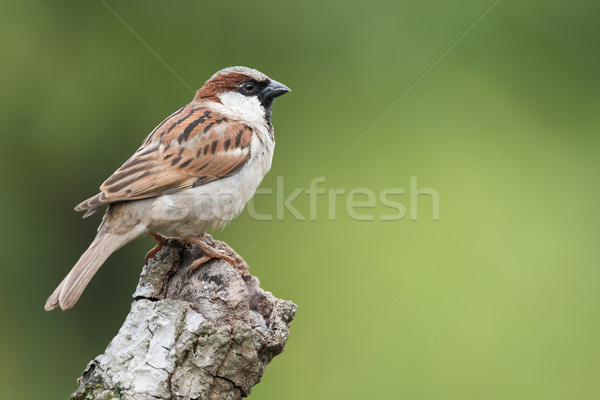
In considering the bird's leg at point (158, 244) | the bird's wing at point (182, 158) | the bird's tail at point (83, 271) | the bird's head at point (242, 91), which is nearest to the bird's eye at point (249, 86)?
the bird's head at point (242, 91)

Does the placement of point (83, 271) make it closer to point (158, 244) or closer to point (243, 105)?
point (158, 244)

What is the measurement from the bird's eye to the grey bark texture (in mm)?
2104

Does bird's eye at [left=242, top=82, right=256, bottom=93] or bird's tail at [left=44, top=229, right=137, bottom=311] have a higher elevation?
bird's eye at [left=242, top=82, right=256, bottom=93]

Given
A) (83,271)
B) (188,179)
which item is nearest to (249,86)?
(188,179)

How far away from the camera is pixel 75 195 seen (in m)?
7.55

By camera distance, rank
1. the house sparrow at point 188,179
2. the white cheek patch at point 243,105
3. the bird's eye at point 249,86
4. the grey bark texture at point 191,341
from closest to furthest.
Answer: the grey bark texture at point 191,341 < the house sparrow at point 188,179 < the white cheek patch at point 243,105 < the bird's eye at point 249,86

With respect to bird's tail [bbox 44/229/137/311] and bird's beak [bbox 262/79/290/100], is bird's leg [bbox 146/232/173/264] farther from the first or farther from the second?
bird's beak [bbox 262/79/290/100]

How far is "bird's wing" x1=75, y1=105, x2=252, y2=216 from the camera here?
450cm

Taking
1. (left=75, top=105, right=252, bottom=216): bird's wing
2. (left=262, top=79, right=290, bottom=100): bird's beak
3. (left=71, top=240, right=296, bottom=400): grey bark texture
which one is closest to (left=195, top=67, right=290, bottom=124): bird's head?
(left=262, top=79, right=290, bottom=100): bird's beak

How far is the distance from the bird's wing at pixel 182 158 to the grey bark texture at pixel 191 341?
2.30 feet

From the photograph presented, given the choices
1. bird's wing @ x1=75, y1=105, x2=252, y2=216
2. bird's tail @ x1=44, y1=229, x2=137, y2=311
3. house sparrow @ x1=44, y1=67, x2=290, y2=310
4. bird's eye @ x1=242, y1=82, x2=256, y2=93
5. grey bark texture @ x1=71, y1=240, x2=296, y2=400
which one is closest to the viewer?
grey bark texture @ x1=71, y1=240, x2=296, y2=400

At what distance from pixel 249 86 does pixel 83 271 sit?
2246 mm

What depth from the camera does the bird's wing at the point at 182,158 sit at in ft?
14.8

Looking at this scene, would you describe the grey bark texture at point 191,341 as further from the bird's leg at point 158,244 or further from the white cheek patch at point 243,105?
the white cheek patch at point 243,105
